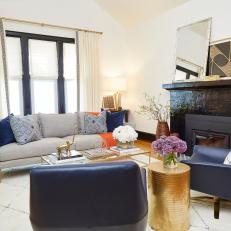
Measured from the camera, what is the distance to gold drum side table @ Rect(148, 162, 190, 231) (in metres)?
2.08

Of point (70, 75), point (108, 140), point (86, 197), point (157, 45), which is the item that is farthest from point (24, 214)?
point (157, 45)

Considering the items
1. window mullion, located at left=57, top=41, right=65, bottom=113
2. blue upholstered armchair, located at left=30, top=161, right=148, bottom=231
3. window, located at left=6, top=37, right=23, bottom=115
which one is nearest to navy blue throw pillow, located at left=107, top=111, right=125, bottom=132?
window mullion, located at left=57, top=41, right=65, bottom=113

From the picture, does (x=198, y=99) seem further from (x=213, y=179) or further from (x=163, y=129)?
(x=213, y=179)

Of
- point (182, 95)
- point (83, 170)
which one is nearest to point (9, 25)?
point (182, 95)

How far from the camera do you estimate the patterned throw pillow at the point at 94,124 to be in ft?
15.2

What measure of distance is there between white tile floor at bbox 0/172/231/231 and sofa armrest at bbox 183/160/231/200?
27 centimetres

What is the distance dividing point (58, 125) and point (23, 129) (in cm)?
76

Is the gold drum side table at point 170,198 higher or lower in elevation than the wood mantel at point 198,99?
lower

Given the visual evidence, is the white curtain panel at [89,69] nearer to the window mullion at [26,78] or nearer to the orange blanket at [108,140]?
the window mullion at [26,78]

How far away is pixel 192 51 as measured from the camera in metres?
4.71

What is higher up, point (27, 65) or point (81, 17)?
point (81, 17)

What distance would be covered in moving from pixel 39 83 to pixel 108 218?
188 inches

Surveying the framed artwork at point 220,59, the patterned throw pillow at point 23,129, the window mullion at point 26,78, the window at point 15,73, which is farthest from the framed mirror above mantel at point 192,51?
the window at point 15,73

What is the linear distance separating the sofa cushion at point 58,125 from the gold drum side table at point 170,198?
266cm
